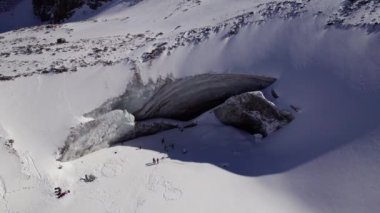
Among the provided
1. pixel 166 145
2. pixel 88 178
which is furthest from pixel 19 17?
pixel 88 178

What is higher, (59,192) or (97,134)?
(97,134)

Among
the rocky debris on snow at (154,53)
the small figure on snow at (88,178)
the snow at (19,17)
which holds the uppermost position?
the rocky debris on snow at (154,53)

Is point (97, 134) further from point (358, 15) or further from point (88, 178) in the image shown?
point (358, 15)

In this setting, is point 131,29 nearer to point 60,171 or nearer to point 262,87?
point 262,87

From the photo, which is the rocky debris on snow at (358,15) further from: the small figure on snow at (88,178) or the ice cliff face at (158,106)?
the small figure on snow at (88,178)

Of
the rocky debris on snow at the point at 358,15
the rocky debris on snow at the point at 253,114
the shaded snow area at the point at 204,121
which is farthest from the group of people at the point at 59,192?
the rocky debris on snow at the point at 358,15

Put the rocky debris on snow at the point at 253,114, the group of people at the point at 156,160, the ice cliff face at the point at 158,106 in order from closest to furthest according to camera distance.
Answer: the group of people at the point at 156,160 < the rocky debris on snow at the point at 253,114 < the ice cliff face at the point at 158,106

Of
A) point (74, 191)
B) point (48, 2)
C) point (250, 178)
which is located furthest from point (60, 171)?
point (48, 2)
